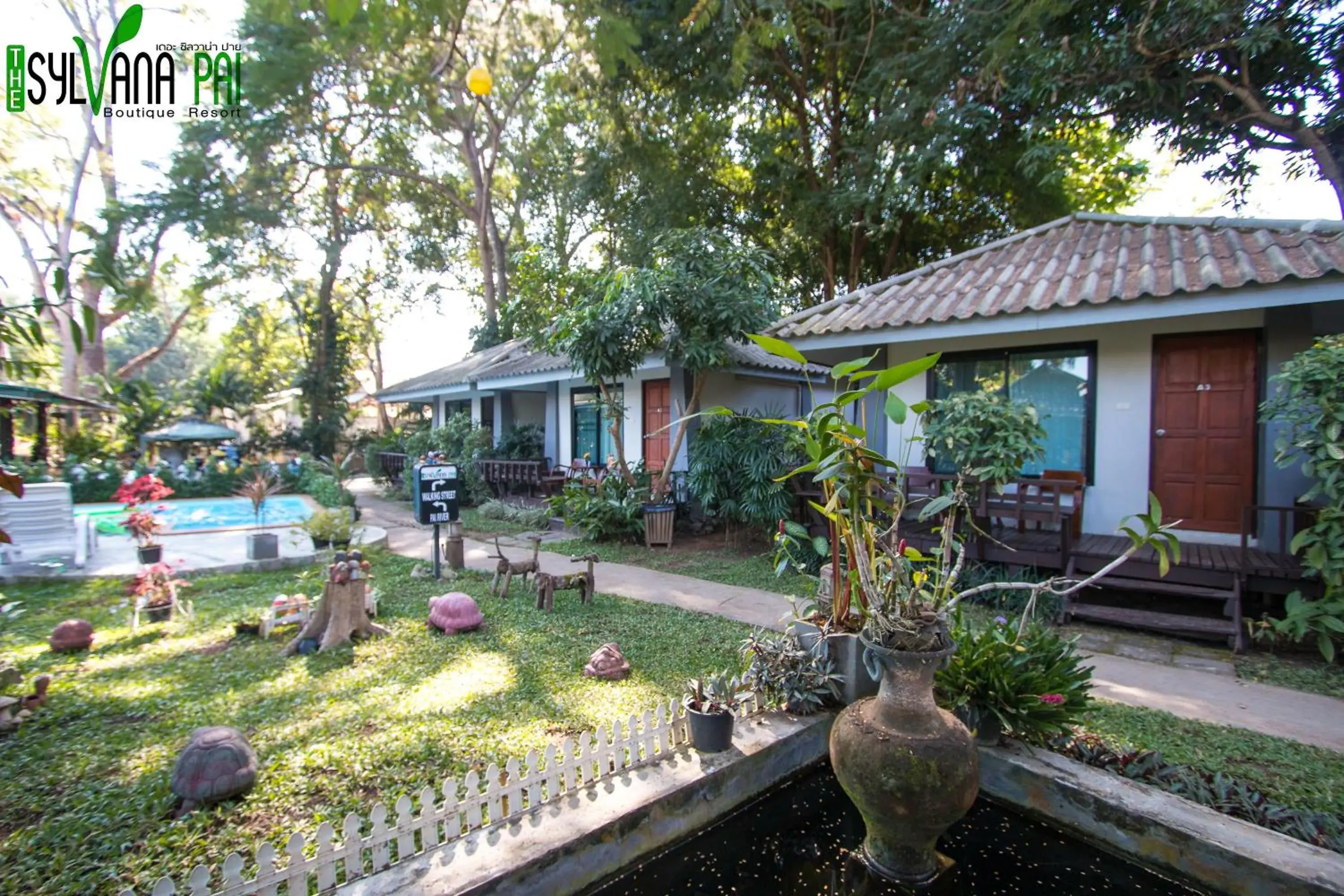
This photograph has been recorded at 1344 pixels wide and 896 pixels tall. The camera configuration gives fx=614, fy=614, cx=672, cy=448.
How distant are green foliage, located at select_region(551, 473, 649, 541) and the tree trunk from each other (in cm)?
461

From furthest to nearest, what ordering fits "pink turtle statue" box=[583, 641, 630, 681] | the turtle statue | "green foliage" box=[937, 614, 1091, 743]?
"pink turtle statue" box=[583, 641, 630, 681]
"green foliage" box=[937, 614, 1091, 743]
the turtle statue

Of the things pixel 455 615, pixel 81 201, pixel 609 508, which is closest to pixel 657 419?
pixel 609 508

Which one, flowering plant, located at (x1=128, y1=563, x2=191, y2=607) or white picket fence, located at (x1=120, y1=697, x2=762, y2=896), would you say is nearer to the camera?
white picket fence, located at (x1=120, y1=697, x2=762, y2=896)

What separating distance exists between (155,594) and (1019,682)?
705 cm

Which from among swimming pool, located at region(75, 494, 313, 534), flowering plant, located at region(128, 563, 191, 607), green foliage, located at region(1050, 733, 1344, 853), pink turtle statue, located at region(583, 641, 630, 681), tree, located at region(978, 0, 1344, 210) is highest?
→ tree, located at region(978, 0, 1344, 210)

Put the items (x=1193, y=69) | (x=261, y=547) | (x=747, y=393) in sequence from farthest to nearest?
(x=747, y=393), (x=1193, y=69), (x=261, y=547)

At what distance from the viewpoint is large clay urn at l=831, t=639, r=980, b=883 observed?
237 cm

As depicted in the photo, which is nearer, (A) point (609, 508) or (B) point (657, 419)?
(A) point (609, 508)

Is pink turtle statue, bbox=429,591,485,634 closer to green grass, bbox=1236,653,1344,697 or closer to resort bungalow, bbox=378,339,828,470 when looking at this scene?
resort bungalow, bbox=378,339,828,470

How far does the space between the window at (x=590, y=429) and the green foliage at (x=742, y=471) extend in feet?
10.9

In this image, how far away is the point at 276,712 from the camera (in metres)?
3.77

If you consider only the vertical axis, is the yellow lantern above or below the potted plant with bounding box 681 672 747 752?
above

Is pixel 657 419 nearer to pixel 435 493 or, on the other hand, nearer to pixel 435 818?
pixel 435 493

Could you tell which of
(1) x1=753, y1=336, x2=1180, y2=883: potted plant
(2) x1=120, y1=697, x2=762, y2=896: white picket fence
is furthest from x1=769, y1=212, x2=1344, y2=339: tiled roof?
(2) x1=120, y1=697, x2=762, y2=896: white picket fence
